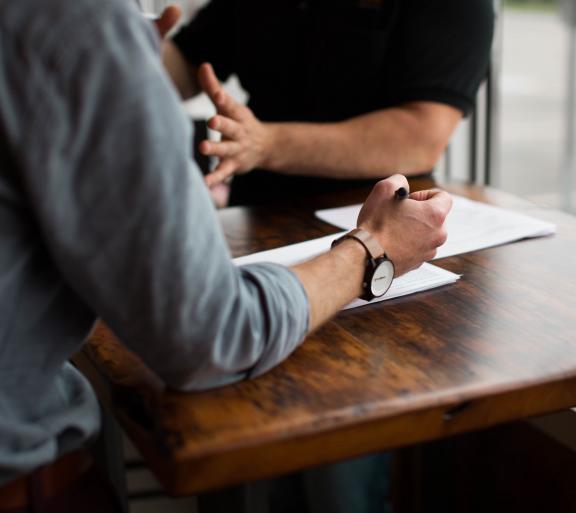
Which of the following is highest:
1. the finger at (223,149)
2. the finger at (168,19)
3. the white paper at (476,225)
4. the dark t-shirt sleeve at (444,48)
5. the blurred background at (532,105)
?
the finger at (168,19)

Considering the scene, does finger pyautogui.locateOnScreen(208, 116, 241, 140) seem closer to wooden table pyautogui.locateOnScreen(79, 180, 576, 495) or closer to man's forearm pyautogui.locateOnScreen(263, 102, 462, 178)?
man's forearm pyautogui.locateOnScreen(263, 102, 462, 178)

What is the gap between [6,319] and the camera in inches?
28.9

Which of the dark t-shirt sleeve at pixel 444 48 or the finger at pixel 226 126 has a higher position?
the dark t-shirt sleeve at pixel 444 48

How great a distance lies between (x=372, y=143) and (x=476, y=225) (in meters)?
0.37

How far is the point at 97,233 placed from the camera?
69 centimetres

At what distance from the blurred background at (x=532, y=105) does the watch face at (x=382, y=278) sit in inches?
53.9

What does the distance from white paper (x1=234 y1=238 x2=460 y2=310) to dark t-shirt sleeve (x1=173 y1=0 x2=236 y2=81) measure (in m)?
0.91

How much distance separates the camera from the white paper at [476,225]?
4.05 ft

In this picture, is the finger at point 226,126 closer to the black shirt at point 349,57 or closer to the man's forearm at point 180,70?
the black shirt at point 349,57

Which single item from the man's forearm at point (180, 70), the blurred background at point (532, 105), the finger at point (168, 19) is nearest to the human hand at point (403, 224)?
the finger at point (168, 19)

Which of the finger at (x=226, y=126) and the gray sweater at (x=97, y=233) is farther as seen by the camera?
the finger at (x=226, y=126)

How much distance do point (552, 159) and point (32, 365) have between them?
538cm

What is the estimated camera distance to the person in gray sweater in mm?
652

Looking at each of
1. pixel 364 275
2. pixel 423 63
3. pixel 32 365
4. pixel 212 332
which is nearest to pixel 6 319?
pixel 32 365
